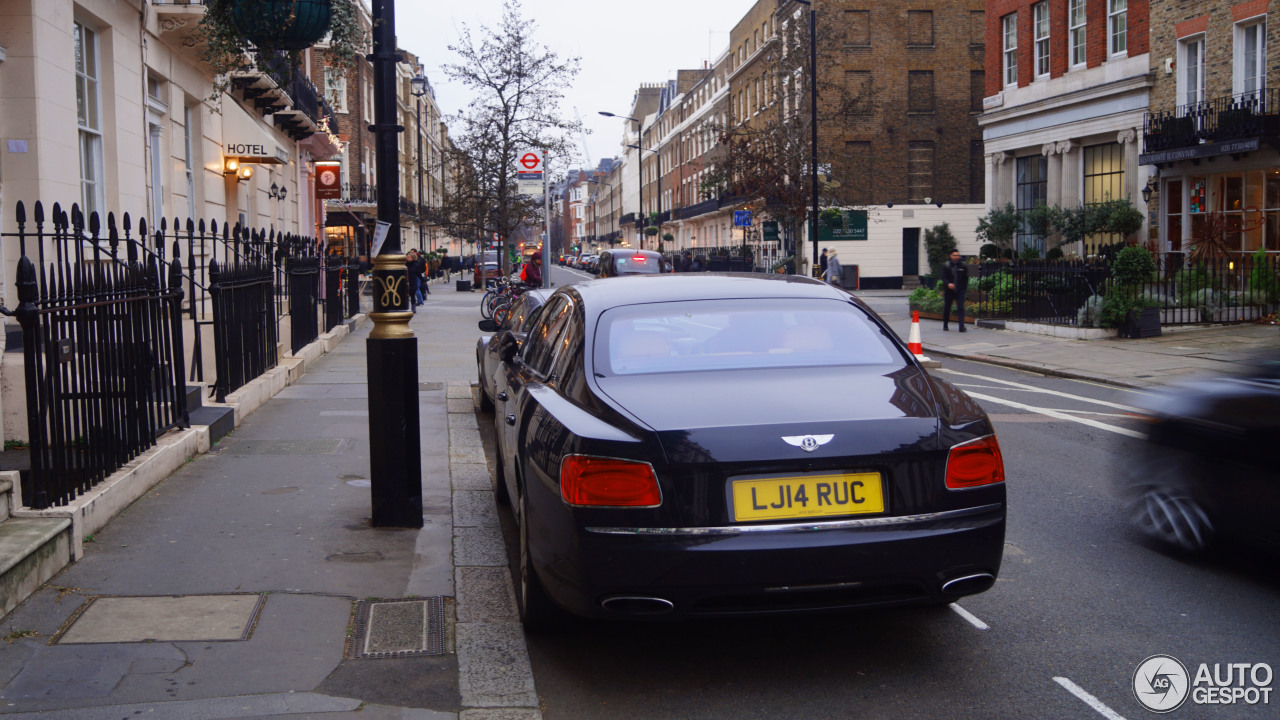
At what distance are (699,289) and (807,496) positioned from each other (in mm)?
1734

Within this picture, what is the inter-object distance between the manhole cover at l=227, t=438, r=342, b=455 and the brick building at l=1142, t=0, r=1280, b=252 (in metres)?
21.5

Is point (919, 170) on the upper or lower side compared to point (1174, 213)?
upper

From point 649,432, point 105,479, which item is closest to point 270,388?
point 105,479

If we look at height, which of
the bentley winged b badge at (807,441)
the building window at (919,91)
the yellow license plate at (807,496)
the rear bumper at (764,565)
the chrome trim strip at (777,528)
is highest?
the building window at (919,91)

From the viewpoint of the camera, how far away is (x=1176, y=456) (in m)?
5.89

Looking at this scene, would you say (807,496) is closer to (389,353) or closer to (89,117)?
(389,353)

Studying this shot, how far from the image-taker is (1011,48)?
34.4m

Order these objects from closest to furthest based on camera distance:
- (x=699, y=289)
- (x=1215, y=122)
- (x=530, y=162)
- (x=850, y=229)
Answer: (x=699, y=289), (x=530, y=162), (x=1215, y=122), (x=850, y=229)

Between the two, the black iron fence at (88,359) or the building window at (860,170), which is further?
the building window at (860,170)

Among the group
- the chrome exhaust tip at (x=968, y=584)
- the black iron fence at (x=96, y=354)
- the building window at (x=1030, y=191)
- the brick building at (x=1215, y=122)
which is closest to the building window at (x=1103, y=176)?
the building window at (x=1030, y=191)

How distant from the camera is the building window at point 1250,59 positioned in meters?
23.8

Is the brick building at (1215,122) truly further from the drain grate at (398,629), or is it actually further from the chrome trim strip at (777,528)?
the drain grate at (398,629)

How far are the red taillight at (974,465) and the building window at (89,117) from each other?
35.3 feet

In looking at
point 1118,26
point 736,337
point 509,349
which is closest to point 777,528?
point 736,337
